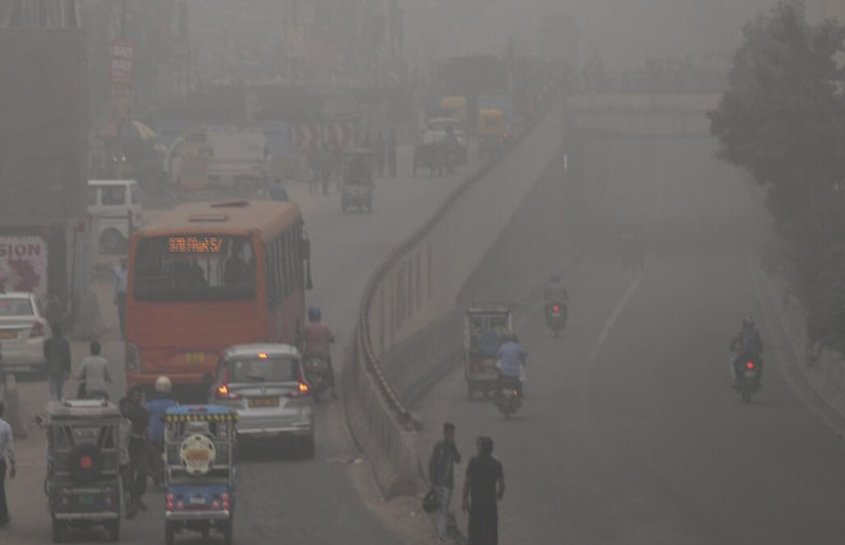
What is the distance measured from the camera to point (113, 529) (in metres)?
23.8

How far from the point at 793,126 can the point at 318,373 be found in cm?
2443

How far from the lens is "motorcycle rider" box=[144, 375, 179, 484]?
1056 inches

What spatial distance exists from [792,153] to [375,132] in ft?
199

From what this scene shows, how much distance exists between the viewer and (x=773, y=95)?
189 feet

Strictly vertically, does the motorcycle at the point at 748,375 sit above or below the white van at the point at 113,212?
below

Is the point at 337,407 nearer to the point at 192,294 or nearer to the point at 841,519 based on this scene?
the point at 192,294

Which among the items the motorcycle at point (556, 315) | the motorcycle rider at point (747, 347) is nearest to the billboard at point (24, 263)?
the motorcycle rider at point (747, 347)

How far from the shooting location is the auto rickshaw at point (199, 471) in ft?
77.0

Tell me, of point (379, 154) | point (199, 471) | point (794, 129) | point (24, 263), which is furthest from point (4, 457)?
point (379, 154)

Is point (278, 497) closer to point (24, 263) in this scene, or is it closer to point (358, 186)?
point (24, 263)

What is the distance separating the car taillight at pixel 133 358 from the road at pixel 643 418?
596 centimetres

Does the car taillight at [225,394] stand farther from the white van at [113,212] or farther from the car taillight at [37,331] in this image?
the white van at [113,212]

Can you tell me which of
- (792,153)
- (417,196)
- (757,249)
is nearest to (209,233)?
(792,153)

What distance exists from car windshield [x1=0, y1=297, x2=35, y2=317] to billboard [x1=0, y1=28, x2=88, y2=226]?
6055 mm
